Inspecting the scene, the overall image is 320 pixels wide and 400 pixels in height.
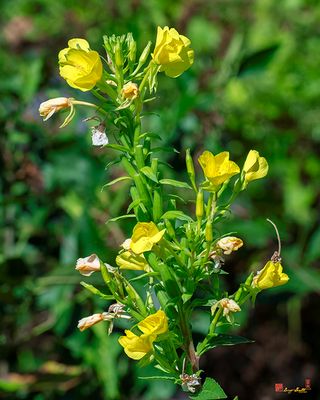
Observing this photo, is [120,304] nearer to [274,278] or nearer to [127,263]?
[127,263]

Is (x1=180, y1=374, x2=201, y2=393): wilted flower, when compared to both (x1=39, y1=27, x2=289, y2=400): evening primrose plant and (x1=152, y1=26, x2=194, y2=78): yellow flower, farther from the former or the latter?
(x1=152, y1=26, x2=194, y2=78): yellow flower

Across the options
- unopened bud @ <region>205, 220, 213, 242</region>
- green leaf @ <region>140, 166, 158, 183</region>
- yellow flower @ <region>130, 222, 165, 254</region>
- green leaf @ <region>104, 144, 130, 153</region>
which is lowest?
unopened bud @ <region>205, 220, 213, 242</region>

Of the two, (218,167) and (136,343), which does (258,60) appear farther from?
(136,343)

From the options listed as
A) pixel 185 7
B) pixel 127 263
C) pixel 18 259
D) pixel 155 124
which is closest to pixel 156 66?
pixel 127 263

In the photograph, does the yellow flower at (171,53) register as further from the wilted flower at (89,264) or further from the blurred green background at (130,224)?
the blurred green background at (130,224)

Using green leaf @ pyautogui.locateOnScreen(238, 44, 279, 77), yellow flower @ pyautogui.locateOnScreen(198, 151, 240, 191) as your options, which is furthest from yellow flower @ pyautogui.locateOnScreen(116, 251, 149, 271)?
green leaf @ pyautogui.locateOnScreen(238, 44, 279, 77)
